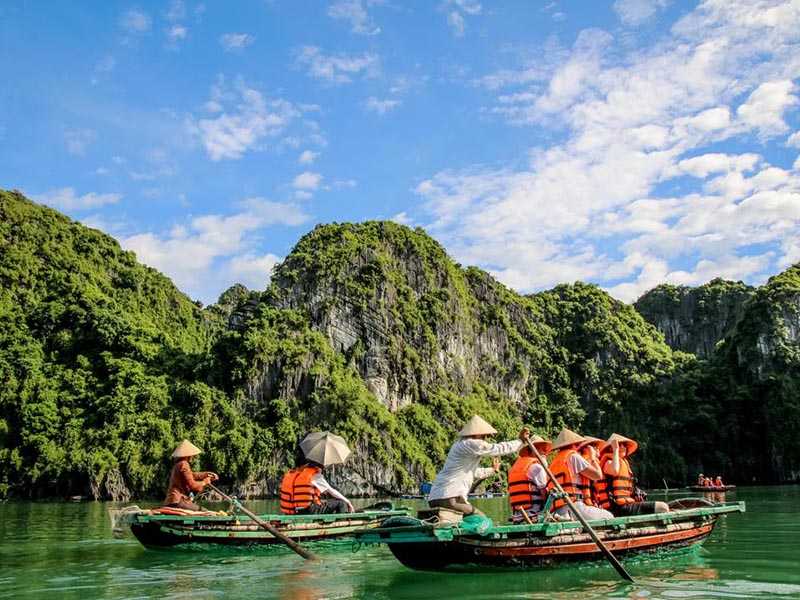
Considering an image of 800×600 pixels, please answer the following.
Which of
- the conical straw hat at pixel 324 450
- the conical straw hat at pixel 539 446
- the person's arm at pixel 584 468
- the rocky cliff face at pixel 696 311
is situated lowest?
the person's arm at pixel 584 468

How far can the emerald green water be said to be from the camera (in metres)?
8.13

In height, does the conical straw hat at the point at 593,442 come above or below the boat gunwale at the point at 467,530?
above

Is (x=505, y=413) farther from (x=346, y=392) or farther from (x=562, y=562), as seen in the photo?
(x=562, y=562)

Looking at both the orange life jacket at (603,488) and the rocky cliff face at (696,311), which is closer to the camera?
the orange life jacket at (603,488)

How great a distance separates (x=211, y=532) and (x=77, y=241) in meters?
62.9

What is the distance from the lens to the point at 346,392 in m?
51.4

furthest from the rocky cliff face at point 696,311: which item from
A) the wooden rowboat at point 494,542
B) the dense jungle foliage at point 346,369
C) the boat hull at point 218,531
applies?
the wooden rowboat at point 494,542

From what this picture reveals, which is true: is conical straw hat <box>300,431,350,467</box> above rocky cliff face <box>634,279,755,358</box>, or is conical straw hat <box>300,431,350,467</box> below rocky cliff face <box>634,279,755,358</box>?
below

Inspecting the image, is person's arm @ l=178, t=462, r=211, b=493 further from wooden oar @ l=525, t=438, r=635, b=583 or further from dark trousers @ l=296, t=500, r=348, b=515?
wooden oar @ l=525, t=438, r=635, b=583

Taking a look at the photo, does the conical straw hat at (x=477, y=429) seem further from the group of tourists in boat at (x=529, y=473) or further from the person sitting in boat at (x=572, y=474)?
the person sitting in boat at (x=572, y=474)

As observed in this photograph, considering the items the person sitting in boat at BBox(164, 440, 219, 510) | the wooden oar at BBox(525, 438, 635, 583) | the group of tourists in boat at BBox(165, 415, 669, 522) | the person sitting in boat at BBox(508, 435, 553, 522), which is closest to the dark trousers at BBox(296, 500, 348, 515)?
the person sitting in boat at BBox(164, 440, 219, 510)

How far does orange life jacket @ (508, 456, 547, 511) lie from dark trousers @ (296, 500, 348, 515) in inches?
177

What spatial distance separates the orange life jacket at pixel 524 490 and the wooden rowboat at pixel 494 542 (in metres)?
0.75

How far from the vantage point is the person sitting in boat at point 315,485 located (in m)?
13.2
